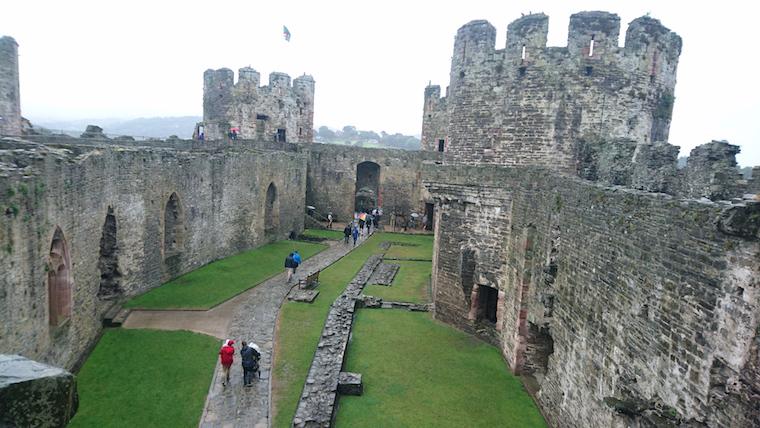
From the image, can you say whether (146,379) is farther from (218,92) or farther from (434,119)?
(434,119)

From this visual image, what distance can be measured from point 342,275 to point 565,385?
36.5ft

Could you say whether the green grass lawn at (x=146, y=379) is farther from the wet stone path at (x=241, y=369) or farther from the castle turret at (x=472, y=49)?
the castle turret at (x=472, y=49)

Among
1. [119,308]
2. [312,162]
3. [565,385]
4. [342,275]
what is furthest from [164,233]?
[312,162]

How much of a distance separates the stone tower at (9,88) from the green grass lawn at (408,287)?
722 inches

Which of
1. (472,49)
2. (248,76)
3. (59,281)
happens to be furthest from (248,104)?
(59,281)

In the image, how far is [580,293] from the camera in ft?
27.8

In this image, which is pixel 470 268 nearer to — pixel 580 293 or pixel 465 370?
pixel 465 370

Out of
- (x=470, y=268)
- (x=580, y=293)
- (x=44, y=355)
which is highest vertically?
(x=580, y=293)

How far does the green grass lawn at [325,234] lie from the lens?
2744 cm

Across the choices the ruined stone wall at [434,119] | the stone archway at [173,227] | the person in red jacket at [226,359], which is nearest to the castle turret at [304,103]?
the ruined stone wall at [434,119]

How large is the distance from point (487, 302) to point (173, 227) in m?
11.1

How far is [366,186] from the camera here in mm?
35719

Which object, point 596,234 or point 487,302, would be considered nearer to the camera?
point 596,234

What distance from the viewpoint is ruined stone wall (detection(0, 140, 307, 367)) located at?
832 cm
